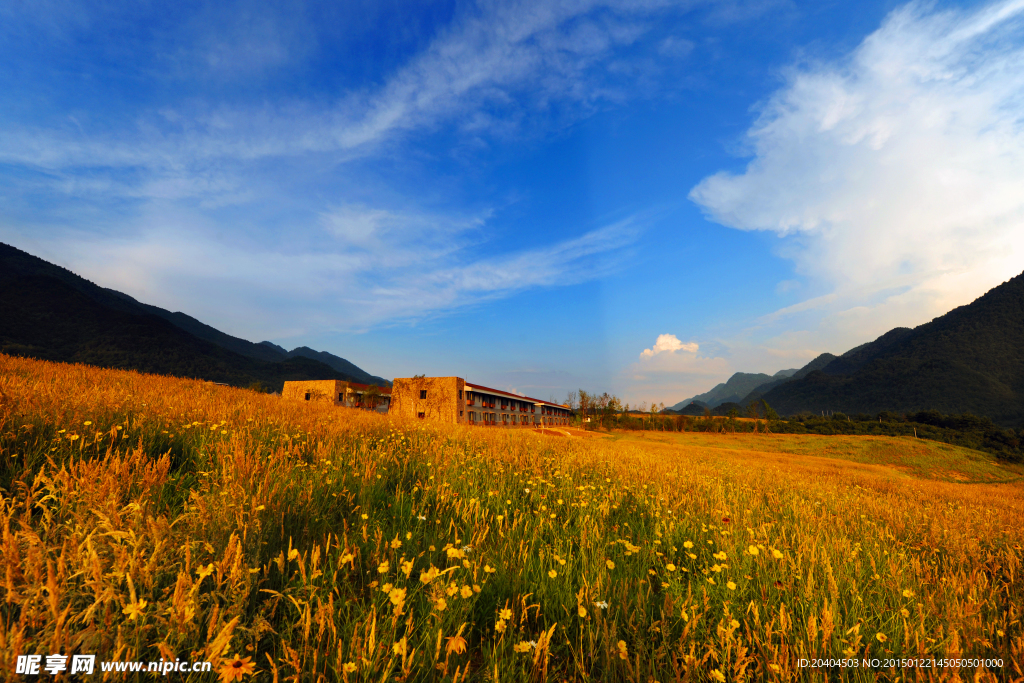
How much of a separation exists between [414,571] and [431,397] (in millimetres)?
52191

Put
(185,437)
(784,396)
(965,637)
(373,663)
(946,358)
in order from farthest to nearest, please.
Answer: (784,396)
(946,358)
(185,437)
(965,637)
(373,663)

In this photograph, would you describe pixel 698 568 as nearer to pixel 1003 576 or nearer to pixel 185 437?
pixel 1003 576

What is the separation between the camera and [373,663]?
1759 millimetres

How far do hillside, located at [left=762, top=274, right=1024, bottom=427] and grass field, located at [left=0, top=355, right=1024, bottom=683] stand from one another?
451 ft

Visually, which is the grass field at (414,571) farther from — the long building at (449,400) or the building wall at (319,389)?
the building wall at (319,389)

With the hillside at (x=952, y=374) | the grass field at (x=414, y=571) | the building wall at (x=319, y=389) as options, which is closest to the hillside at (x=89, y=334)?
the building wall at (x=319, y=389)

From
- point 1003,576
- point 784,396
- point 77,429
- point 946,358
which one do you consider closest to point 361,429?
point 77,429

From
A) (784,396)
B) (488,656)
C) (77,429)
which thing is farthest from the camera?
(784,396)

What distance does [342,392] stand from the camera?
226 ft

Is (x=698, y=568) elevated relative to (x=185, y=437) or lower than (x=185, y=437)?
lower

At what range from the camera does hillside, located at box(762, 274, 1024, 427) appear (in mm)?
109250

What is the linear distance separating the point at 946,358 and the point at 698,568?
660ft

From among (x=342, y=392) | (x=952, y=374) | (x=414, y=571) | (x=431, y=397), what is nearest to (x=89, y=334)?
(x=342, y=392)

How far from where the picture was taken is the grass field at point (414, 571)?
182cm
